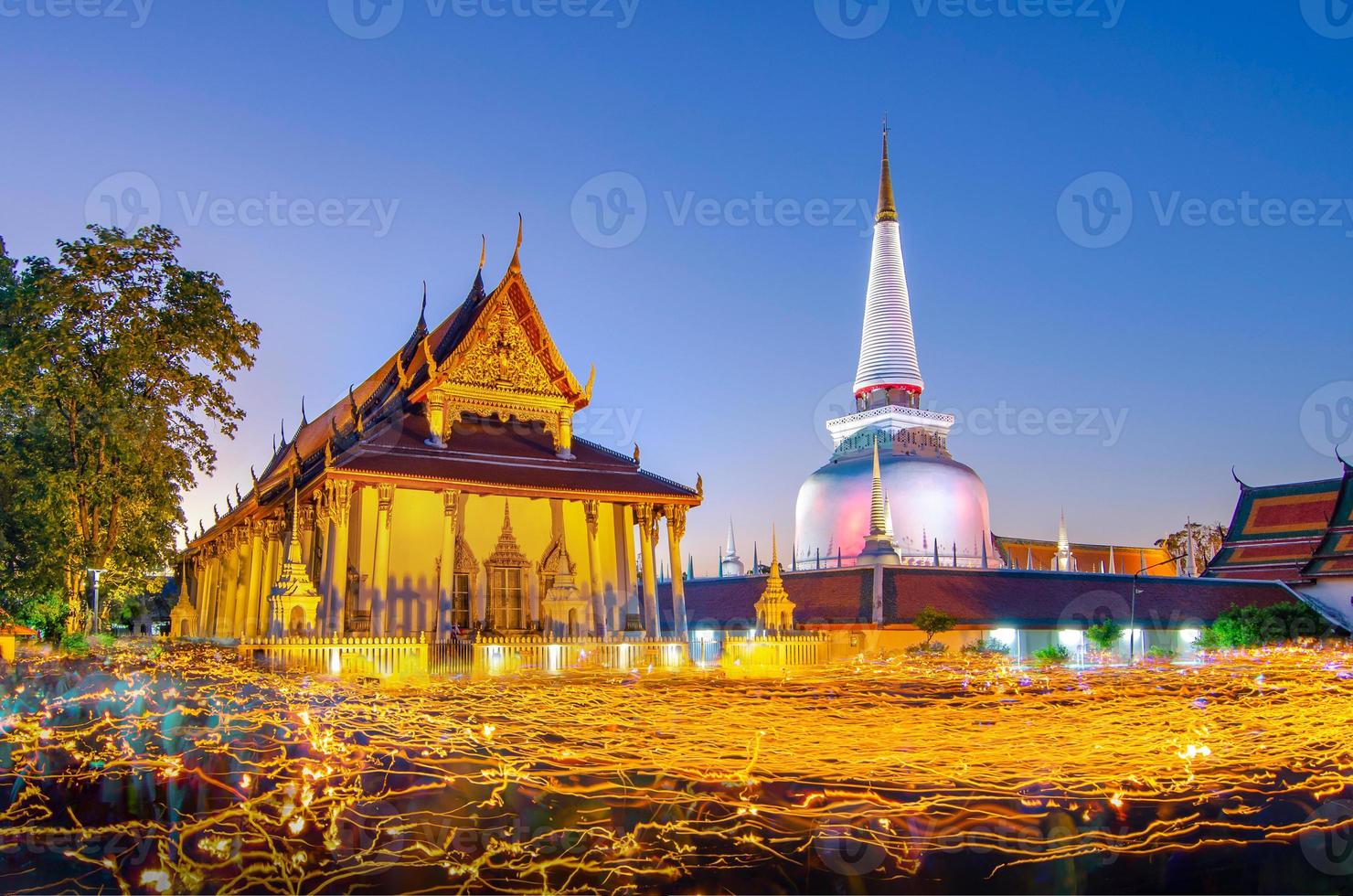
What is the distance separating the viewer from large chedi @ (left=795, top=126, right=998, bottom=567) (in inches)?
2379

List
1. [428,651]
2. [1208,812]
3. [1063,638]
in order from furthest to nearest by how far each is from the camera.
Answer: [1063,638]
[428,651]
[1208,812]

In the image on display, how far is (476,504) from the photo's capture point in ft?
92.1

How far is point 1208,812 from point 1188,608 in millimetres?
36921

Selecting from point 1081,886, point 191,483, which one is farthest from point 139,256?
point 1081,886

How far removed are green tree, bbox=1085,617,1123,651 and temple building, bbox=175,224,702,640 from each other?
58.0ft

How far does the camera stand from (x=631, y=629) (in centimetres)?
2792

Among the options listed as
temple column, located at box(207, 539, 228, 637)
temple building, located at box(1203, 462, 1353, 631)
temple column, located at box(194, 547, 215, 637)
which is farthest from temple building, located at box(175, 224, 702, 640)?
temple building, located at box(1203, 462, 1353, 631)

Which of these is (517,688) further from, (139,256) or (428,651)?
(139,256)

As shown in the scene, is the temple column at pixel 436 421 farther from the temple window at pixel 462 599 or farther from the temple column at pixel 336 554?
the temple window at pixel 462 599

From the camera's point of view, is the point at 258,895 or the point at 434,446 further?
the point at 434,446

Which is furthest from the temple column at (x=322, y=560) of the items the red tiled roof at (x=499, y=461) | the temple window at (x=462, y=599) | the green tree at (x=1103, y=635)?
the green tree at (x=1103, y=635)

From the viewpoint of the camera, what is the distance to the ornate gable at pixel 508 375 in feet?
91.6

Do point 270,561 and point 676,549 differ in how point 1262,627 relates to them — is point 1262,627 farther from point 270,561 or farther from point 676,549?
point 270,561

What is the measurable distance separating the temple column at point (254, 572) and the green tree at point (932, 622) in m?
21.6
